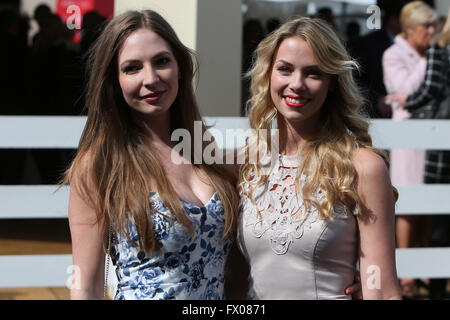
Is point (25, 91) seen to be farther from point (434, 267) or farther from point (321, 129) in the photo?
point (321, 129)

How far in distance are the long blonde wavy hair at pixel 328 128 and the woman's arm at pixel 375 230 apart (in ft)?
0.12

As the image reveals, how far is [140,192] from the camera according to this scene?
2.46 metres

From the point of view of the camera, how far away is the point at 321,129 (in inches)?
104

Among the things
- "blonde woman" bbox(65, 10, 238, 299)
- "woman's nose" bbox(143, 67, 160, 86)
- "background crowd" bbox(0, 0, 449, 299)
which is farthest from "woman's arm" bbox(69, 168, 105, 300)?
"background crowd" bbox(0, 0, 449, 299)

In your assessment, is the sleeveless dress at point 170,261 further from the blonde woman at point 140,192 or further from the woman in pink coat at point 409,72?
the woman in pink coat at point 409,72

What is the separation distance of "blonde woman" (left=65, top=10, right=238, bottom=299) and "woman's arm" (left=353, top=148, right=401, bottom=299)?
0.45 m

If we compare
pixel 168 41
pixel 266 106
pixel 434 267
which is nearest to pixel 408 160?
pixel 434 267

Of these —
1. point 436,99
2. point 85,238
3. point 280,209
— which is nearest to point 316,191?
point 280,209

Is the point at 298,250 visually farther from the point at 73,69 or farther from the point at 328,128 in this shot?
the point at 73,69

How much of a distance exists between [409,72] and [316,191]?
3.24m

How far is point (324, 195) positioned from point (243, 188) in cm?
33

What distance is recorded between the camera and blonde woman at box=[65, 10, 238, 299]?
243 centimetres

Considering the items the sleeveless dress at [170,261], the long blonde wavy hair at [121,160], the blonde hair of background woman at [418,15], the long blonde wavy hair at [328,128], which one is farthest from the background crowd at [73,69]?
the sleeveless dress at [170,261]

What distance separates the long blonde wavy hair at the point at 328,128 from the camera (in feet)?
8.18
